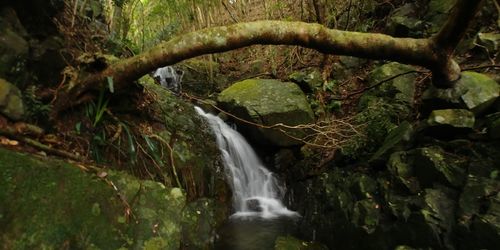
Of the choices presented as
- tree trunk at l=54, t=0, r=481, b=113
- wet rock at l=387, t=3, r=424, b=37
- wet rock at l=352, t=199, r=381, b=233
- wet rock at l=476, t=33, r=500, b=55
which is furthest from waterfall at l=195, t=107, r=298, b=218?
wet rock at l=476, t=33, r=500, b=55

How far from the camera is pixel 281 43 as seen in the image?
152 inches

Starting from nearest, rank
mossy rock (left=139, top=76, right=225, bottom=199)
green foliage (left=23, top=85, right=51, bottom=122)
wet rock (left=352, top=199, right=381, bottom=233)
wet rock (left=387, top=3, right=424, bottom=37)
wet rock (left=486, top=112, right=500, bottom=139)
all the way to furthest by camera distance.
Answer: green foliage (left=23, top=85, right=51, bottom=122)
wet rock (left=486, top=112, right=500, bottom=139)
wet rock (left=352, top=199, right=381, bottom=233)
mossy rock (left=139, top=76, right=225, bottom=199)
wet rock (left=387, top=3, right=424, bottom=37)

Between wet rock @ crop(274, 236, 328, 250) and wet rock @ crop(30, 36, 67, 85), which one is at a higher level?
wet rock @ crop(30, 36, 67, 85)

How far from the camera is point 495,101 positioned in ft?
13.3

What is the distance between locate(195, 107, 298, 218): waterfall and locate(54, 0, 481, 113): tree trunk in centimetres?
300

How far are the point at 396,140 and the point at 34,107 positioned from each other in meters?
3.93

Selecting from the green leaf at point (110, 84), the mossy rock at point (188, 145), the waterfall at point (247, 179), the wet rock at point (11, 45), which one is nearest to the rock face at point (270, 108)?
the waterfall at point (247, 179)

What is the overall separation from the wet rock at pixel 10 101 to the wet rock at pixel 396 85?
16.5ft

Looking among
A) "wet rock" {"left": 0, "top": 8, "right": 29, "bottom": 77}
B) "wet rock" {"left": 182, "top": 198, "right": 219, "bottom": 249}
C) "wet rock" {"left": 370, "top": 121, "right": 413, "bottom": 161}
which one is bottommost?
"wet rock" {"left": 182, "top": 198, "right": 219, "bottom": 249}

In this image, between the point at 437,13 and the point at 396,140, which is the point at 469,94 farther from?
the point at 437,13

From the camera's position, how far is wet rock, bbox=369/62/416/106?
5.76 meters

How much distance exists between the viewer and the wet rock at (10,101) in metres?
2.88

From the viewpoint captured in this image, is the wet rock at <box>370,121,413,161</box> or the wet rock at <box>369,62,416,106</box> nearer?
the wet rock at <box>370,121,413,161</box>

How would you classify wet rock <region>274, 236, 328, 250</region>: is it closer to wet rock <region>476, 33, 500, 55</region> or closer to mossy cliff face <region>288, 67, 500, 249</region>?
mossy cliff face <region>288, 67, 500, 249</region>
